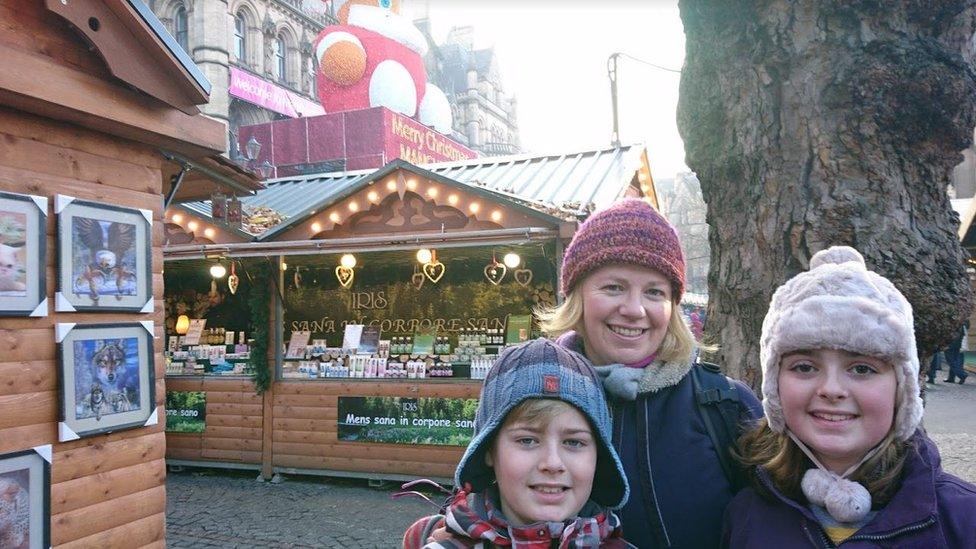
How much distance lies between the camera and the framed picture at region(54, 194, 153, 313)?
3.65m

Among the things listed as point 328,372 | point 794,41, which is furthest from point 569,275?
point 328,372

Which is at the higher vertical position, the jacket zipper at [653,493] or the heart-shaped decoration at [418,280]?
the heart-shaped decoration at [418,280]

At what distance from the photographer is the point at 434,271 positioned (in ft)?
27.2

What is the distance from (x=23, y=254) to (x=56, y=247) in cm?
21

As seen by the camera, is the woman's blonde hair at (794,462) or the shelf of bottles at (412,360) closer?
the woman's blonde hair at (794,462)

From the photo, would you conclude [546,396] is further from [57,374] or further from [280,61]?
[280,61]

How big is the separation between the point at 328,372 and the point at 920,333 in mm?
7259

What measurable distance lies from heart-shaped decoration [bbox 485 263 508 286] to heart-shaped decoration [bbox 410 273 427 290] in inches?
33.9

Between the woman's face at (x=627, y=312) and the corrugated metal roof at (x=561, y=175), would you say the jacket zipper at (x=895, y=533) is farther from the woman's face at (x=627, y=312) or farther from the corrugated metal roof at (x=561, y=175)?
the corrugated metal roof at (x=561, y=175)

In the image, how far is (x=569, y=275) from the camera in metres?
2.04

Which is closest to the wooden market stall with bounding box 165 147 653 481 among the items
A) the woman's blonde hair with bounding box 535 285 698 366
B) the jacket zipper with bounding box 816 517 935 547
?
the woman's blonde hair with bounding box 535 285 698 366

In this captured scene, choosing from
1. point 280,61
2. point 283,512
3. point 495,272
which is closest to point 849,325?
point 495,272

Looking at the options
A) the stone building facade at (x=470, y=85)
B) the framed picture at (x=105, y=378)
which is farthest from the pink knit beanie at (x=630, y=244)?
the stone building facade at (x=470, y=85)

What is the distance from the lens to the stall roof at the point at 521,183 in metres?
6.94
